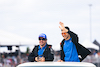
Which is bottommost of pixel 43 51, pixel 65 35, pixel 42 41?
pixel 43 51

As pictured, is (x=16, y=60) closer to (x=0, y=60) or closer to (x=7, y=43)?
(x=0, y=60)

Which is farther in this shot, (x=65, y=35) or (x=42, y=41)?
(x=42, y=41)

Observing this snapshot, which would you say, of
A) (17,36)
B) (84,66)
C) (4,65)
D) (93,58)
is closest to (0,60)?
(4,65)

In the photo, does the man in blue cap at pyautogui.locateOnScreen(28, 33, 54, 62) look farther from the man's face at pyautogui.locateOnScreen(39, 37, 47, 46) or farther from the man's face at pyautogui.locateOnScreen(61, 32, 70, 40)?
the man's face at pyautogui.locateOnScreen(61, 32, 70, 40)

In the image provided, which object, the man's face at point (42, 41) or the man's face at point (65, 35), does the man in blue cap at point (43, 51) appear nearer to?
the man's face at point (42, 41)

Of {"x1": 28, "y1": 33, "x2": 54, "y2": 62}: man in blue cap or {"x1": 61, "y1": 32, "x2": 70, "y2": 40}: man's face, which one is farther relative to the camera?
{"x1": 28, "y1": 33, "x2": 54, "y2": 62}: man in blue cap

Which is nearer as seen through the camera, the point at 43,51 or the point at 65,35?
the point at 65,35

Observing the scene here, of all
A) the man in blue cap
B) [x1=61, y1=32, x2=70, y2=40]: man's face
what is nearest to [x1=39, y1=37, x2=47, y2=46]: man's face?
the man in blue cap

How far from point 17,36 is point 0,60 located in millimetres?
1950

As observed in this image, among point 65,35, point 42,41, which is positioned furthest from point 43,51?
point 65,35

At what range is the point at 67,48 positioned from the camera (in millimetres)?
6527

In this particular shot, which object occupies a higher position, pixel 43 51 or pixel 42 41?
pixel 42 41

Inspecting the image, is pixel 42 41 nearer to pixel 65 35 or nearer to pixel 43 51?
pixel 43 51

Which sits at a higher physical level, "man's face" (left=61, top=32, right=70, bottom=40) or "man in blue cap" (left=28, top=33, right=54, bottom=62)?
"man's face" (left=61, top=32, right=70, bottom=40)
